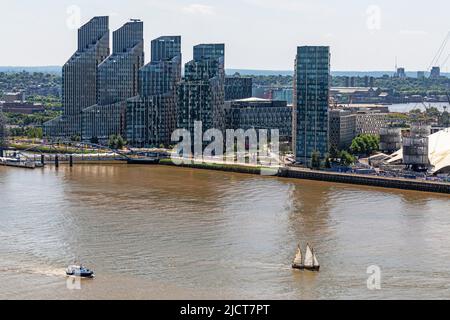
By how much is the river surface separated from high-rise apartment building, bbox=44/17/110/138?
20.6 meters

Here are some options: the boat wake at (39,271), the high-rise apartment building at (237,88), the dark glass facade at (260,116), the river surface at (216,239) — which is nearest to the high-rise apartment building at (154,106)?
the dark glass facade at (260,116)

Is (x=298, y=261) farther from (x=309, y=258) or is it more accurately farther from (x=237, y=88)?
(x=237, y=88)

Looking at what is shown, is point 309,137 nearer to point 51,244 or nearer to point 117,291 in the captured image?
point 51,244

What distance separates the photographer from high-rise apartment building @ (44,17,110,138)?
176 feet

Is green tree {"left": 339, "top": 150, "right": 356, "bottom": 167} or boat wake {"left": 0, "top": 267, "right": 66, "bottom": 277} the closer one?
boat wake {"left": 0, "top": 267, "right": 66, "bottom": 277}

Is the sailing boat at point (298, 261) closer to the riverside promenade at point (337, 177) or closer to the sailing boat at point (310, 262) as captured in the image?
the sailing boat at point (310, 262)

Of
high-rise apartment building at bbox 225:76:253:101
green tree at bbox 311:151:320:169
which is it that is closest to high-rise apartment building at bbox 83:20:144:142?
high-rise apartment building at bbox 225:76:253:101

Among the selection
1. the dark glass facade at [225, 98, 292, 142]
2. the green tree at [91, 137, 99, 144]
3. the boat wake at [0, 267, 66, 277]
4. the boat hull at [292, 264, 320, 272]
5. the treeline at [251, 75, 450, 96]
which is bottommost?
the boat wake at [0, 267, 66, 277]

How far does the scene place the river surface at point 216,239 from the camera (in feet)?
56.5

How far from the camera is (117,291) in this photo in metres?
16.9

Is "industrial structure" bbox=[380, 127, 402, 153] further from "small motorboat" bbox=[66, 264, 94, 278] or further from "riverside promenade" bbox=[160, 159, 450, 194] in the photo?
"small motorboat" bbox=[66, 264, 94, 278]

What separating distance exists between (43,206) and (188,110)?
769 inches

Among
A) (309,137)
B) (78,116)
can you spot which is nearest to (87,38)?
(78,116)
